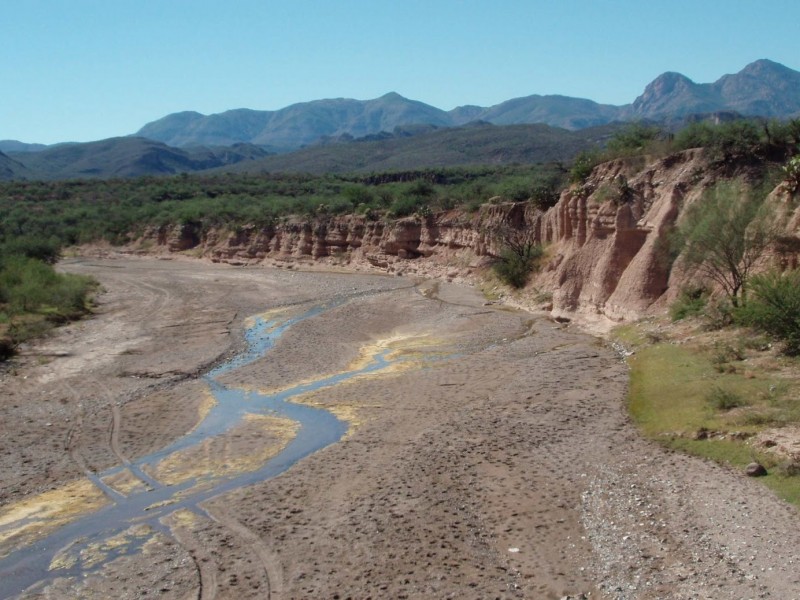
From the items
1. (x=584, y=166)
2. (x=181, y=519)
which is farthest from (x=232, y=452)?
(x=584, y=166)

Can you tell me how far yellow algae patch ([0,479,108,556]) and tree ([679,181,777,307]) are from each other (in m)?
18.3

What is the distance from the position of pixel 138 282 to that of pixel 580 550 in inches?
1813

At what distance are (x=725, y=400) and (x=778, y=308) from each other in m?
4.57

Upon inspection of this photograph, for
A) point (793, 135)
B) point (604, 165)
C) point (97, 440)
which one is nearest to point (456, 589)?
point (97, 440)

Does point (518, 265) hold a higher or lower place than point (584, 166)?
lower

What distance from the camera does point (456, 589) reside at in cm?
1114

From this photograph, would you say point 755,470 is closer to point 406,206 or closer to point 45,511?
point 45,511

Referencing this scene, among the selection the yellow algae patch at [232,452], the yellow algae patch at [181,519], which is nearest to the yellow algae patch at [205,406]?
the yellow algae patch at [232,452]

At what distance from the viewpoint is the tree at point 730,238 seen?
24.3 meters

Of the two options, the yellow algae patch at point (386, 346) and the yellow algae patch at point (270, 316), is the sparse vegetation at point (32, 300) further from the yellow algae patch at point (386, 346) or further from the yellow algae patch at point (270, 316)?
the yellow algae patch at point (386, 346)

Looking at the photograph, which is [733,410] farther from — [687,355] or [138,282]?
[138,282]

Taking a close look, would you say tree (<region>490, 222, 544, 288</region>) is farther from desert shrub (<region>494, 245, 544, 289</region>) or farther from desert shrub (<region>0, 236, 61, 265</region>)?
desert shrub (<region>0, 236, 61, 265</region>)

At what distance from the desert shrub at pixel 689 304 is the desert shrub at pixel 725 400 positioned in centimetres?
853

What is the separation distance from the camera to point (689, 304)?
2630 centimetres
